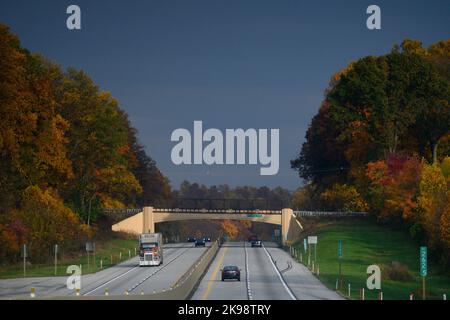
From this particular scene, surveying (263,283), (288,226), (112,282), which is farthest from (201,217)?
(263,283)

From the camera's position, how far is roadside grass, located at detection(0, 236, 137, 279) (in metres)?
89.9

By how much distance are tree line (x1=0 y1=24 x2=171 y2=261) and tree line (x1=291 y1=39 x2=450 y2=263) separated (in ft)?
103

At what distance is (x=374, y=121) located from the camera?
426 feet

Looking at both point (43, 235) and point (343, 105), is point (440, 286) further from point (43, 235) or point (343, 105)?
point (343, 105)

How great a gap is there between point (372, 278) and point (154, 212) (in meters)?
88.4

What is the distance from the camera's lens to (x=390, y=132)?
420ft

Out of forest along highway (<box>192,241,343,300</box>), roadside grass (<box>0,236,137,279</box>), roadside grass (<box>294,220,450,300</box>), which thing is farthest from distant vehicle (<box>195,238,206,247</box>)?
forest along highway (<box>192,241,343,300</box>)

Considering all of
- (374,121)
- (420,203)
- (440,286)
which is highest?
(374,121)

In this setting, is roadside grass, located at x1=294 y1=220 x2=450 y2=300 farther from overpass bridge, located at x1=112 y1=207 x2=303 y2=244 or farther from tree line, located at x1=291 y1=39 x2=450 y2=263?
overpass bridge, located at x1=112 y1=207 x2=303 y2=244

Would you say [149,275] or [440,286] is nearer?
[440,286]

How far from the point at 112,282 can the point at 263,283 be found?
1161 centimetres

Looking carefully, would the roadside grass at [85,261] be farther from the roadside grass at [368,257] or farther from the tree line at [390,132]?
the tree line at [390,132]

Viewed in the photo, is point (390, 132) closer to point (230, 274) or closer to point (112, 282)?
point (230, 274)

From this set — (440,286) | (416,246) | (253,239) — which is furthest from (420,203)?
(253,239)
